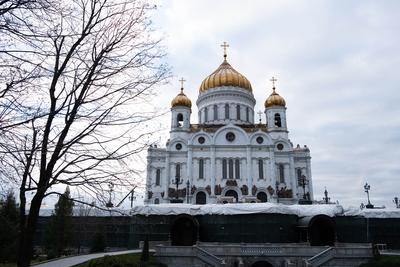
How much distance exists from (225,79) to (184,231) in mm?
32307

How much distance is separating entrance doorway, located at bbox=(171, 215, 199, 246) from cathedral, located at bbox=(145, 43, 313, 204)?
14719mm

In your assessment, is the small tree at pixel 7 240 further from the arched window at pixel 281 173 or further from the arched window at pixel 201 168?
the arched window at pixel 281 173

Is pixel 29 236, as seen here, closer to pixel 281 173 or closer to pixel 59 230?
pixel 59 230

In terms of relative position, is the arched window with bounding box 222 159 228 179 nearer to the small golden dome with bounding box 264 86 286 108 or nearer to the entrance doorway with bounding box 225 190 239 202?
the entrance doorway with bounding box 225 190 239 202

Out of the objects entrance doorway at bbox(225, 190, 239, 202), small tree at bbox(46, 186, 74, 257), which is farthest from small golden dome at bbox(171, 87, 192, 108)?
small tree at bbox(46, 186, 74, 257)

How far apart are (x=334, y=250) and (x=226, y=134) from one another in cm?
2705

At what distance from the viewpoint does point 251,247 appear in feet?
72.0

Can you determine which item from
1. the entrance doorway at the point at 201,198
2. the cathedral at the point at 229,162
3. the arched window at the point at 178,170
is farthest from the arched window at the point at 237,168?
the arched window at the point at 178,170

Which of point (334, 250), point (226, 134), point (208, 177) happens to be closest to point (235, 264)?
point (334, 250)

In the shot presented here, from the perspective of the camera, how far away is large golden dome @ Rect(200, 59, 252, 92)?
174ft

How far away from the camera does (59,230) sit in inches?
1041

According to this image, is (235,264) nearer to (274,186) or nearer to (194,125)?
(274,186)


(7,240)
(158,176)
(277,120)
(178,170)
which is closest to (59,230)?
(7,240)

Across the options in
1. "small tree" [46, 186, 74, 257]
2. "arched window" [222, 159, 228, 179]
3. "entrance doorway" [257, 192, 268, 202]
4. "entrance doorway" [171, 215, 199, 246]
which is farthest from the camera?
"arched window" [222, 159, 228, 179]
